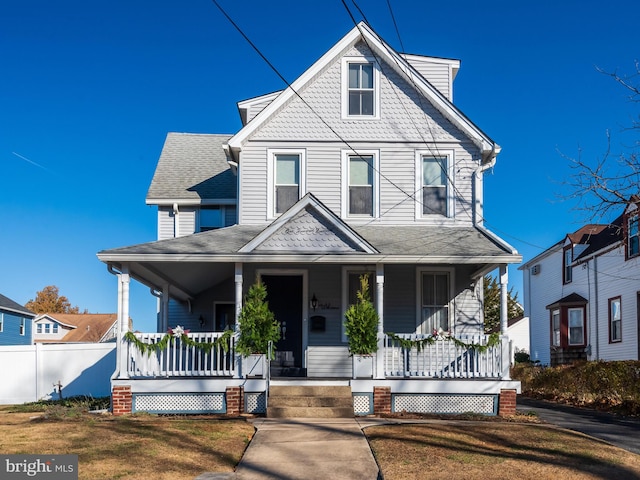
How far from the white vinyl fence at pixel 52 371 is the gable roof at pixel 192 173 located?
4626 millimetres

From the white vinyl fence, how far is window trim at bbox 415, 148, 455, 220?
31.1 ft

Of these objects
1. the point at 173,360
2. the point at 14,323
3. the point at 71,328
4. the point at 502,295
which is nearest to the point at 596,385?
the point at 502,295

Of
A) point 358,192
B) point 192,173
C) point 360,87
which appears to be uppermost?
point 360,87

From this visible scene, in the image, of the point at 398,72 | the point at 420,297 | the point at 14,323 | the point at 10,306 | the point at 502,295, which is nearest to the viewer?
the point at 502,295

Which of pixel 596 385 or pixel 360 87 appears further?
pixel 596 385

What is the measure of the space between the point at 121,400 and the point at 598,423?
943 centimetres

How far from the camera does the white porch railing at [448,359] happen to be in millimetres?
15000

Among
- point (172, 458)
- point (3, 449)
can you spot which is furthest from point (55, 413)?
point (172, 458)

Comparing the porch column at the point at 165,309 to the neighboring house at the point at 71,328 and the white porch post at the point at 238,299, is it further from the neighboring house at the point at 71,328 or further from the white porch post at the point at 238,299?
the neighboring house at the point at 71,328

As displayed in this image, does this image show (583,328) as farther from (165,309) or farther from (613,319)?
(165,309)

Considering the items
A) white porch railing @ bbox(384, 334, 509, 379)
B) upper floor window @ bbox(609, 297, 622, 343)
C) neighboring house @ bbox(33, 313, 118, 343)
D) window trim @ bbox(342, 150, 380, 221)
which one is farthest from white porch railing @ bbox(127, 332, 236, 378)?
neighboring house @ bbox(33, 313, 118, 343)

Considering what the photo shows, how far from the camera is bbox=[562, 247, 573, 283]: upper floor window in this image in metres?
32.2

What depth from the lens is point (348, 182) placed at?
1770 centimetres

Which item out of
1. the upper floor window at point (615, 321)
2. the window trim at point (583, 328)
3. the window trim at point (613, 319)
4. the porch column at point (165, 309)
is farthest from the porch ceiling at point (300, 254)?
the window trim at point (583, 328)
